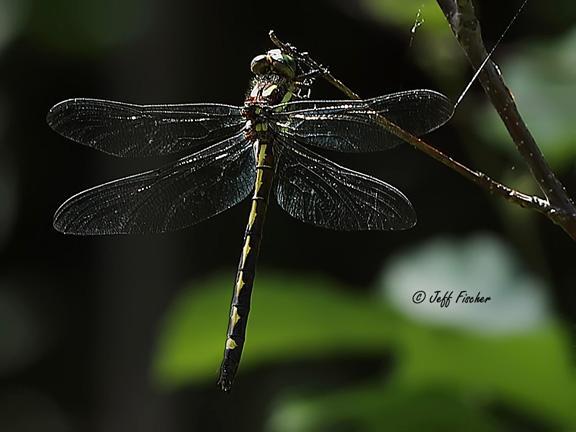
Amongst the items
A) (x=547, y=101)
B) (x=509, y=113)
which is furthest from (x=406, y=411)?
(x=509, y=113)

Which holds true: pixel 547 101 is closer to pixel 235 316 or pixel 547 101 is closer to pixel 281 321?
pixel 281 321

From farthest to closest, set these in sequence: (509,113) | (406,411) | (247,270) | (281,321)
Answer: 1. (281,321)
2. (406,411)
3. (247,270)
4. (509,113)

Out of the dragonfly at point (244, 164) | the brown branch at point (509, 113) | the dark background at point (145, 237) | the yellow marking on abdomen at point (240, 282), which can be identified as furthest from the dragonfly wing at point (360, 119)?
the dark background at point (145, 237)

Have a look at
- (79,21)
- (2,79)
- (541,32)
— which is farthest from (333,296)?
(2,79)

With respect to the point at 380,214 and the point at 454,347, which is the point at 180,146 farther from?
the point at 454,347

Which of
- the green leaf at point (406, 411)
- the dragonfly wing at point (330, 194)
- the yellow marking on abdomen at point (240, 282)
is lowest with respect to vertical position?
the green leaf at point (406, 411)

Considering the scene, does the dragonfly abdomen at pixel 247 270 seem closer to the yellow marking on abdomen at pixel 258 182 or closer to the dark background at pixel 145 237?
the yellow marking on abdomen at pixel 258 182

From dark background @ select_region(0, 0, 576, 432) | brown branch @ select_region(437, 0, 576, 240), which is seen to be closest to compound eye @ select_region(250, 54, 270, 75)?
brown branch @ select_region(437, 0, 576, 240)

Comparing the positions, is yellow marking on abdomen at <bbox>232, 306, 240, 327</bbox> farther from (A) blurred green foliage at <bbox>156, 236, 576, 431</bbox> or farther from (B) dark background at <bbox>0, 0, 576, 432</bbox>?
(B) dark background at <bbox>0, 0, 576, 432</bbox>
